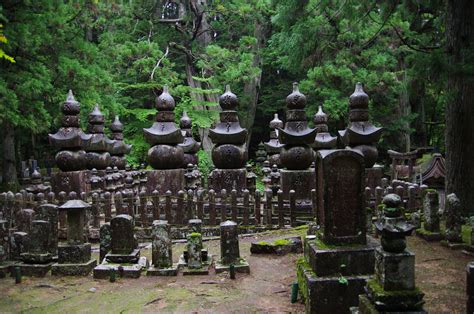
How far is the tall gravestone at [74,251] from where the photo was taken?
270 inches

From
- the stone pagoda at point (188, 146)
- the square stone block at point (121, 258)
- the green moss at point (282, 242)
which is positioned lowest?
the square stone block at point (121, 258)

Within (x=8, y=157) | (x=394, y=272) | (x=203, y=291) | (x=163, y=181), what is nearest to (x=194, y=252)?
(x=203, y=291)

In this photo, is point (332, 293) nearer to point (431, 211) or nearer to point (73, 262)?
point (431, 211)

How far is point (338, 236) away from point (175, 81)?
16603 mm

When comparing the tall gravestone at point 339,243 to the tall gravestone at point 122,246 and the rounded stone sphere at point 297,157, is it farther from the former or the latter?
the rounded stone sphere at point 297,157

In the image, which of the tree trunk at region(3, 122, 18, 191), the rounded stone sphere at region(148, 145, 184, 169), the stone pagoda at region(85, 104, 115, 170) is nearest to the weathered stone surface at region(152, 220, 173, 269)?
the rounded stone sphere at region(148, 145, 184, 169)

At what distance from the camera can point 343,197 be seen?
16.7 feet

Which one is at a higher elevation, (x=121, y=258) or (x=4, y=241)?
(x=4, y=241)

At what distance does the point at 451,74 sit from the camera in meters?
7.07

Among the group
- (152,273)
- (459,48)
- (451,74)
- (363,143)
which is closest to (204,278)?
(152,273)

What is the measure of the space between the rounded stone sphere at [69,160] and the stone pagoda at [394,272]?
974 cm

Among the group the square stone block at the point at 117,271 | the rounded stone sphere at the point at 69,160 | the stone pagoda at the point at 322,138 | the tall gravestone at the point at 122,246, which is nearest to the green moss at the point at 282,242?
the tall gravestone at the point at 122,246

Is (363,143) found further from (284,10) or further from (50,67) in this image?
(50,67)

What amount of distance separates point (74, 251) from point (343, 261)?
433 centimetres
